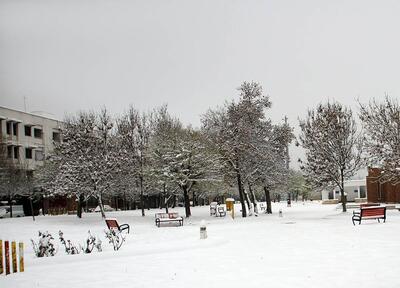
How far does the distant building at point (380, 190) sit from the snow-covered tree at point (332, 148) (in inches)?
418

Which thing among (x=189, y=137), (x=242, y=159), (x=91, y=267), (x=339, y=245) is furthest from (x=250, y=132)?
(x=91, y=267)

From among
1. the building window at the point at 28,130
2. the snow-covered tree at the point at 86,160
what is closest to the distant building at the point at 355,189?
the snow-covered tree at the point at 86,160

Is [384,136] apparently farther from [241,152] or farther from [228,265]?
[228,265]

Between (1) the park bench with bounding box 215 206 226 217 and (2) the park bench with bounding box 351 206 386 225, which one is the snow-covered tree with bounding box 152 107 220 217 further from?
(2) the park bench with bounding box 351 206 386 225

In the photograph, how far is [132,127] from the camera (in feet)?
147

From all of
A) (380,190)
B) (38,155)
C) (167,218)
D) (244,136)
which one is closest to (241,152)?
(244,136)

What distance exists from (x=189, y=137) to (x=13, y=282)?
87.3 feet

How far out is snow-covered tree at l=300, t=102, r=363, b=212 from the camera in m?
34.9

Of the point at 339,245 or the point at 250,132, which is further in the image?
the point at 250,132

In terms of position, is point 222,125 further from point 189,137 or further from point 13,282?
point 13,282

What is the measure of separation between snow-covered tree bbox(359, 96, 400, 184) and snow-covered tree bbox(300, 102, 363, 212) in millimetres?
1098

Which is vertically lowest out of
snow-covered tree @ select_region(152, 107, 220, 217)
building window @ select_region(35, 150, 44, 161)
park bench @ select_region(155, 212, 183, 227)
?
park bench @ select_region(155, 212, 183, 227)

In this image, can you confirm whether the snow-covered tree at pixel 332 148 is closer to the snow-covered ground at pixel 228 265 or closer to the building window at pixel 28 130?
the snow-covered ground at pixel 228 265

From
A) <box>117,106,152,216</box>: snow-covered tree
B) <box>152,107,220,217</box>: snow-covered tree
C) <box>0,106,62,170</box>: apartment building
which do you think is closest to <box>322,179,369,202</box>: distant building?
<box>117,106,152,216</box>: snow-covered tree
